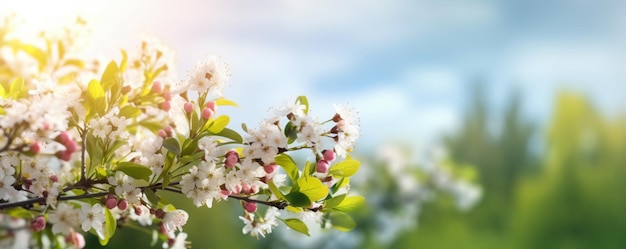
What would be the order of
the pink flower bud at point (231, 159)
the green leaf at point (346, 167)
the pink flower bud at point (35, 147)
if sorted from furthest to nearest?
the green leaf at point (346, 167) → the pink flower bud at point (231, 159) → the pink flower bud at point (35, 147)

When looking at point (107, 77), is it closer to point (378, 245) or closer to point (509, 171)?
point (378, 245)

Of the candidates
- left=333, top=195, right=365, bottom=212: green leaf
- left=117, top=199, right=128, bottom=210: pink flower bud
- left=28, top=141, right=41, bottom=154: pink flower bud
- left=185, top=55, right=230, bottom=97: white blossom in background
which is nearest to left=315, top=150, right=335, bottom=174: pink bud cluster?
left=333, top=195, right=365, bottom=212: green leaf

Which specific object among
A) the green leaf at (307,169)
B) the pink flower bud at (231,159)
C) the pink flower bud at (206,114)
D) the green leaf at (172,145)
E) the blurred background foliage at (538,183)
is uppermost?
the blurred background foliage at (538,183)

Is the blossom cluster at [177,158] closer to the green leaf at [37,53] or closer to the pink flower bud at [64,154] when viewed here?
the pink flower bud at [64,154]

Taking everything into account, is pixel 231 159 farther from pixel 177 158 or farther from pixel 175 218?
pixel 175 218

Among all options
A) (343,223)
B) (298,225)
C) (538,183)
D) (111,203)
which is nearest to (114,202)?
(111,203)

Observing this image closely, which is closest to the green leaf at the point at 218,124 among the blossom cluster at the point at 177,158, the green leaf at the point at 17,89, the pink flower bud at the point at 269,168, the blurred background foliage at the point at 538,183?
the blossom cluster at the point at 177,158
